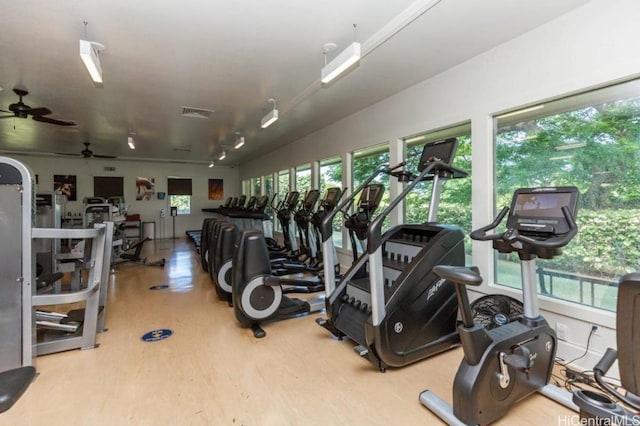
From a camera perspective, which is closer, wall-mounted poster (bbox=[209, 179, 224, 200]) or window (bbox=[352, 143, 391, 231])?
window (bbox=[352, 143, 391, 231])

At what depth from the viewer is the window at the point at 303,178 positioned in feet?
24.5

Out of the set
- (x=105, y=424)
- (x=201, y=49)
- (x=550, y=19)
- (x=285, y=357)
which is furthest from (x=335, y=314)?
(x=550, y=19)

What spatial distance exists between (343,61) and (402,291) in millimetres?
2058

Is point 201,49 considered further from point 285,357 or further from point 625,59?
point 625,59

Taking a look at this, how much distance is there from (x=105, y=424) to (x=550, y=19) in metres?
4.41

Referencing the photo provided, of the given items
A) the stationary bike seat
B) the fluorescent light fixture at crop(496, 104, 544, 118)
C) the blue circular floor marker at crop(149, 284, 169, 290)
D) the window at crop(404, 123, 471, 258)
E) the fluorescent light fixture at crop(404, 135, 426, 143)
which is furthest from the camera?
the blue circular floor marker at crop(149, 284, 169, 290)

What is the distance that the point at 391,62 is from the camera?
3525 millimetres

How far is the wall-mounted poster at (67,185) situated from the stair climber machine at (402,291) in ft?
37.1

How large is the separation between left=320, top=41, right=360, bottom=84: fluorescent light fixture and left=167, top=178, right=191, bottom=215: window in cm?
1049

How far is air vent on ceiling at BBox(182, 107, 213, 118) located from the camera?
5316 millimetres

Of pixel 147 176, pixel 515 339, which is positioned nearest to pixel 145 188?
pixel 147 176

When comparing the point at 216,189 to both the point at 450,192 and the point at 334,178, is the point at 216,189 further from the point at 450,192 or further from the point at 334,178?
the point at 450,192

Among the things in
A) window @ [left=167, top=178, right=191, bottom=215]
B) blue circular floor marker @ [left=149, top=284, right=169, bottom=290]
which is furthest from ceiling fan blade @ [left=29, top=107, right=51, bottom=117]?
window @ [left=167, top=178, right=191, bottom=215]

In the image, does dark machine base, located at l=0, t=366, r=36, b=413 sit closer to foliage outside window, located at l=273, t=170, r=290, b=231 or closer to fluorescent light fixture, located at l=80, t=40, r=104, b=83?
fluorescent light fixture, located at l=80, t=40, r=104, b=83
